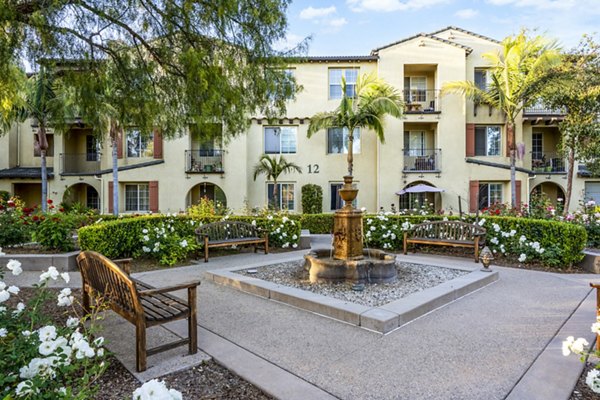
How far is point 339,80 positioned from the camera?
64.4 feet

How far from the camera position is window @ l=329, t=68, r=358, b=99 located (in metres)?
19.5

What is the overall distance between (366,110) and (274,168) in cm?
538

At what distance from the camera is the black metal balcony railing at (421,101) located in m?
18.9

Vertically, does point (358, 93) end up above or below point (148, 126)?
above

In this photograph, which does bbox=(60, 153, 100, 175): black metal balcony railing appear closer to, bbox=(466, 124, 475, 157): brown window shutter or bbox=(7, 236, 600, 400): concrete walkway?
bbox=(7, 236, 600, 400): concrete walkway

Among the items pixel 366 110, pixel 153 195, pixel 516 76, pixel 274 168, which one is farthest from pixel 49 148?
pixel 516 76

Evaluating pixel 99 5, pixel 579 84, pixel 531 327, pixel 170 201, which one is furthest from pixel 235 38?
pixel 579 84

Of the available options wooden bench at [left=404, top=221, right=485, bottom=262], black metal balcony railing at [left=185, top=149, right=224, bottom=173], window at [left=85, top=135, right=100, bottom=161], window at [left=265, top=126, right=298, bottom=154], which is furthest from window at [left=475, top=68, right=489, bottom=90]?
window at [left=85, top=135, right=100, bottom=161]

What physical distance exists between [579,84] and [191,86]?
1684 centimetres

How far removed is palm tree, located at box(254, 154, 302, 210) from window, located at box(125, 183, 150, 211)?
6501mm

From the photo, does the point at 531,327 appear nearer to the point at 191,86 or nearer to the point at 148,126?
the point at 191,86

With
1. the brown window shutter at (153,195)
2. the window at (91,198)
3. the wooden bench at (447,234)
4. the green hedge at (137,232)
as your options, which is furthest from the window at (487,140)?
the window at (91,198)

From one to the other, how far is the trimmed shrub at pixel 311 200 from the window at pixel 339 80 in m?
5.34

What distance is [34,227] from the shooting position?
8.51 m
